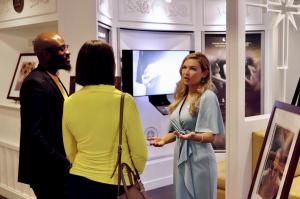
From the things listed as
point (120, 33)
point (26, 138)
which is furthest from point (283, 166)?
point (120, 33)

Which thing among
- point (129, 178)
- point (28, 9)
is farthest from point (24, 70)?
point (129, 178)

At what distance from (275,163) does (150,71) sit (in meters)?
2.82

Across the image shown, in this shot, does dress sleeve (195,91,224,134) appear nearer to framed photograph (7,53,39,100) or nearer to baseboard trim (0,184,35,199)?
framed photograph (7,53,39,100)

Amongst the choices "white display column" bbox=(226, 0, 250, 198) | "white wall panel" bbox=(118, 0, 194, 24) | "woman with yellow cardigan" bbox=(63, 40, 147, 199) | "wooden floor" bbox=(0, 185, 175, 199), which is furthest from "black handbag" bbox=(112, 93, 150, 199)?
"white wall panel" bbox=(118, 0, 194, 24)

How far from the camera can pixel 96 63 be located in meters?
1.50

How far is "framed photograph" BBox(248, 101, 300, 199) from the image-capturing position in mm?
1361

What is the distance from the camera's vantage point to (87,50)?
4.92 feet

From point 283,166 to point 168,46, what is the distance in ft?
10.6

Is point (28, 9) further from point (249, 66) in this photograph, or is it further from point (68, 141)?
point (68, 141)

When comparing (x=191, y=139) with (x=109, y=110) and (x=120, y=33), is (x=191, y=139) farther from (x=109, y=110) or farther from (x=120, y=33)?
(x=120, y=33)

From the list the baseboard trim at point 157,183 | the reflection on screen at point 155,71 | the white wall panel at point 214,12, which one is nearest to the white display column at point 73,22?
the reflection on screen at point 155,71

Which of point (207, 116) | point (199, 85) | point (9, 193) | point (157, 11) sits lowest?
point (9, 193)

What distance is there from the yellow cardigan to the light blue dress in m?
0.66

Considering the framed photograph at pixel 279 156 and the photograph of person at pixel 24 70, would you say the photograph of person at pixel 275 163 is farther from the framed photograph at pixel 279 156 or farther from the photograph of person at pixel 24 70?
the photograph of person at pixel 24 70
